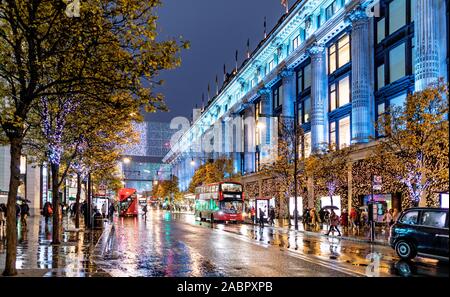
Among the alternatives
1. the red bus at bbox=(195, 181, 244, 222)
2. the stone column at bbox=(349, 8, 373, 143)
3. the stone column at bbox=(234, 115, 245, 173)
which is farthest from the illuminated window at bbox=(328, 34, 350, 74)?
the stone column at bbox=(234, 115, 245, 173)

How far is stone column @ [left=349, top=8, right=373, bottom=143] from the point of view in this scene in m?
41.0

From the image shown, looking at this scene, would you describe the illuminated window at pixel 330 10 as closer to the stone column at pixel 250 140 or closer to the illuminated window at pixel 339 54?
the illuminated window at pixel 339 54

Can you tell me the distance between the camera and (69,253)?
61.2 ft

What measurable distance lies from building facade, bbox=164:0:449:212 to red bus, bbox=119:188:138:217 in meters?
18.7

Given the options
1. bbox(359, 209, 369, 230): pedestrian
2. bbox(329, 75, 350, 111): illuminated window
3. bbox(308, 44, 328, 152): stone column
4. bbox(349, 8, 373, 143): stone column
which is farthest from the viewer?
bbox(308, 44, 328, 152): stone column

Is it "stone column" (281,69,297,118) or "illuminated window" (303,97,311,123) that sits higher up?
"stone column" (281,69,297,118)

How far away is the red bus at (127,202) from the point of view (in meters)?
78.5

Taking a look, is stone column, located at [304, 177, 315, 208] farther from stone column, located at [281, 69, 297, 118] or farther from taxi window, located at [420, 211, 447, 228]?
taxi window, located at [420, 211, 447, 228]

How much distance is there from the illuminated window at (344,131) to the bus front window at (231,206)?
13442 mm

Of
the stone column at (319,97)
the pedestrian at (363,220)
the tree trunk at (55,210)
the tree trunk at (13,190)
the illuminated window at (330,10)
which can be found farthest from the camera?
the stone column at (319,97)

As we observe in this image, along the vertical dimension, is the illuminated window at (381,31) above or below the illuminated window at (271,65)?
below

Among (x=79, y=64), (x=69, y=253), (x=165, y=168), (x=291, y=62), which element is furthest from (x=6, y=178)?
(x=165, y=168)

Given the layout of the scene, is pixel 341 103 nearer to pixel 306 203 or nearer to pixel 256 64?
pixel 306 203

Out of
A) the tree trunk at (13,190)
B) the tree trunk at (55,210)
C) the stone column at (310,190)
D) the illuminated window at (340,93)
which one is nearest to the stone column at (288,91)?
the illuminated window at (340,93)
